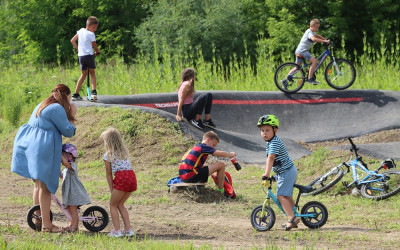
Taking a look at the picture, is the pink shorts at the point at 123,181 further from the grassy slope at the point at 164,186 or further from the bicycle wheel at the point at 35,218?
the bicycle wheel at the point at 35,218

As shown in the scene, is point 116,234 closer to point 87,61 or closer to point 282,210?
point 282,210

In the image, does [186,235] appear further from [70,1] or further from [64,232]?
[70,1]

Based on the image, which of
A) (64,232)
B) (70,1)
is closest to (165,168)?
(64,232)

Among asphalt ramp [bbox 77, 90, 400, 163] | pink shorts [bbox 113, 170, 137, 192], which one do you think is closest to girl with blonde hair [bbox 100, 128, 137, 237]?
pink shorts [bbox 113, 170, 137, 192]

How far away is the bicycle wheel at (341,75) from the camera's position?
52.3 feet

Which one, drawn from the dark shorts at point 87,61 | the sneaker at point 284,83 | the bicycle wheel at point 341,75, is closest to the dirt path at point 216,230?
the dark shorts at point 87,61

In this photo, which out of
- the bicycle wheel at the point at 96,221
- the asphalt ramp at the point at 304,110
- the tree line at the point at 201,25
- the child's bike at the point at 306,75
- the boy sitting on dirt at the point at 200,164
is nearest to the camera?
the bicycle wheel at the point at 96,221

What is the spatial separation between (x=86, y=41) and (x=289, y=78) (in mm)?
5730

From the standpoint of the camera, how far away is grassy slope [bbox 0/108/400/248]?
21.2 feet

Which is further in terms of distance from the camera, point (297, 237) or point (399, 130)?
point (399, 130)

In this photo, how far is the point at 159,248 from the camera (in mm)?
5672

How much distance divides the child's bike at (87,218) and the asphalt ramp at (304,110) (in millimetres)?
7746

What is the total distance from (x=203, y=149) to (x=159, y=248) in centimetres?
331

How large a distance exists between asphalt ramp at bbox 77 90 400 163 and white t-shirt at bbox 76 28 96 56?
68.7 inches
